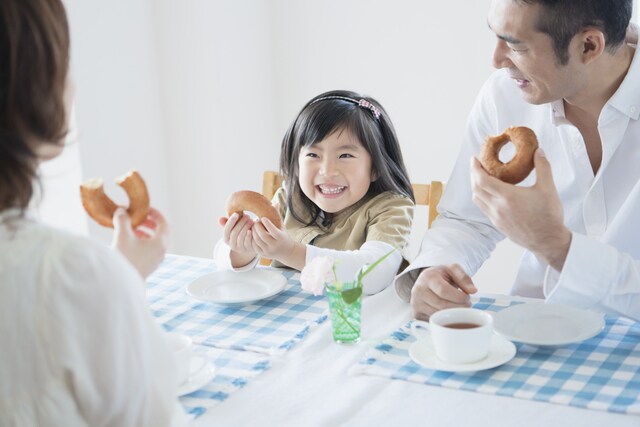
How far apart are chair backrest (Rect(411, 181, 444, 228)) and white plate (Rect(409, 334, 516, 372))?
30.5 inches

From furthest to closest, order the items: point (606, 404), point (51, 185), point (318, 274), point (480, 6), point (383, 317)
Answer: point (480, 6) → point (51, 185) → point (383, 317) → point (318, 274) → point (606, 404)

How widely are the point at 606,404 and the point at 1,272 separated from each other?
33.3 inches

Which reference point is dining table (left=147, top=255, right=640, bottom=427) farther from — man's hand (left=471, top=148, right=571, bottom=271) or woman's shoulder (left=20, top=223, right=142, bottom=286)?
woman's shoulder (left=20, top=223, right=142, bottom=286)

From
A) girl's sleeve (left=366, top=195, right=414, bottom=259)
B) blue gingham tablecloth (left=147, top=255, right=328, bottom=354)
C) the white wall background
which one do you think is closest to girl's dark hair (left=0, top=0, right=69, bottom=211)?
blue gingham tablecloth (left=147, top=255, right=328, bottom=354)

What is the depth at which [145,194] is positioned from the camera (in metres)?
1.32

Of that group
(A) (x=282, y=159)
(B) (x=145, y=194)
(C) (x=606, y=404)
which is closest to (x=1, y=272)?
(B) (x=145, y=194)

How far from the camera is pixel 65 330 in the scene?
34.0 inches

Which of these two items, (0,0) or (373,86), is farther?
(373,86)

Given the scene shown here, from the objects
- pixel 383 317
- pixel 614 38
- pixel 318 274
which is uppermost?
pixel 614 38

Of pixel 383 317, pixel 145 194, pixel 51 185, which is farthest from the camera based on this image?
pixel 51 185

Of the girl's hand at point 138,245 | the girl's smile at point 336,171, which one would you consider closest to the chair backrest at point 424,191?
the girl's smile at point 336,171

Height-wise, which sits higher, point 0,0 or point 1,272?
point 0,0

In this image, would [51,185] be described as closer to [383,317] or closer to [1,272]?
[383,317]

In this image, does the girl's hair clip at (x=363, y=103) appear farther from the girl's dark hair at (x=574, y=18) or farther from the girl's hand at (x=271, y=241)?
the girl's dark hair at (x=574, y=18)
